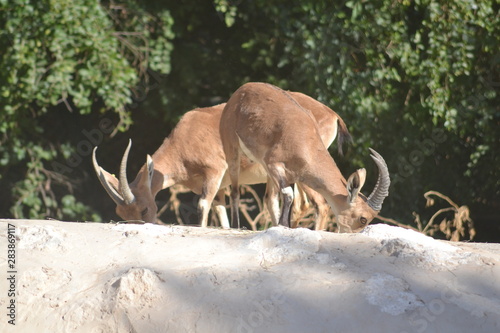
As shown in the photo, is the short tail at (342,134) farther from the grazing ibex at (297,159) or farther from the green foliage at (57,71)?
the green foliage at (57,71)

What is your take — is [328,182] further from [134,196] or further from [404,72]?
[404,72]

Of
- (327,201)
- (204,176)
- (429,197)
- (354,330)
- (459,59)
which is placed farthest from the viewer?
(429,197)

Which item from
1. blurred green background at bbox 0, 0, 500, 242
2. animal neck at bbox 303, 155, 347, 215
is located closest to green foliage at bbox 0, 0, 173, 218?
blurred green background at bbox 0, 0, 500, 242

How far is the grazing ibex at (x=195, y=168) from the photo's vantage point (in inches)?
318

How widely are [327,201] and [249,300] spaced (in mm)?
3096

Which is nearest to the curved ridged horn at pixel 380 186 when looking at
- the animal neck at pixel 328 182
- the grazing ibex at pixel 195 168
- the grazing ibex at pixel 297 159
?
the grazing ibex at pixel 297 159

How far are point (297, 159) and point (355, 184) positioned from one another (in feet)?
1.89

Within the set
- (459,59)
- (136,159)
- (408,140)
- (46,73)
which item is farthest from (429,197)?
(46,73)

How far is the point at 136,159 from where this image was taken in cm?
1212

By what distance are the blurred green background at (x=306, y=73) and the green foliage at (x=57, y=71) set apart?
19mm

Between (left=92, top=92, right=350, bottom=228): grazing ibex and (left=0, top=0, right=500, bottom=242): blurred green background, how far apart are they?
1705 millimetres

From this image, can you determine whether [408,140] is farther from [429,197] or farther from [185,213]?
[185,213]

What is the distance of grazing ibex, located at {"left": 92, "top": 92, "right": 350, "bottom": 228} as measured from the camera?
8086mm

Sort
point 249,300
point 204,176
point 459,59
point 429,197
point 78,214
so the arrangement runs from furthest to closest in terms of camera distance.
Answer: point 78,214, point 429,197, point 459,59, point 204,176, point 249,300
